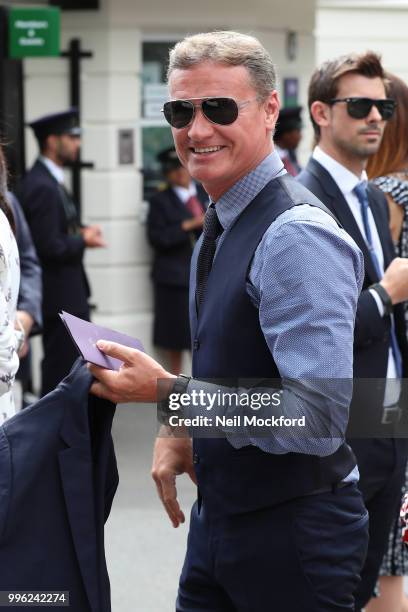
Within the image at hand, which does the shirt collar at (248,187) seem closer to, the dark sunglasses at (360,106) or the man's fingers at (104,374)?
the man's fingers at (104,374)

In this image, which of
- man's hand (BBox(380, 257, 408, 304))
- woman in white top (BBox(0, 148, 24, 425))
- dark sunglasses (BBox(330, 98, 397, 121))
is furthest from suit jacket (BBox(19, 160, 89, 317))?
woman in white top (BBox(0, 148, 24, 425))

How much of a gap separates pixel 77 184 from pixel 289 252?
8.40 metres

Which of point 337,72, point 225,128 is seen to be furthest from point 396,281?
point 225,128

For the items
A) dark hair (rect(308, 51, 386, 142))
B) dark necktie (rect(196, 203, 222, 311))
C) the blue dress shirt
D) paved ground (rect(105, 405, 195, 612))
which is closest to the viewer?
the blue dress shirt

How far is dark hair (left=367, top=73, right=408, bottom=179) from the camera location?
499 cm

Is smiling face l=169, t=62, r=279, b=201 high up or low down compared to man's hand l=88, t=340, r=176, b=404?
up

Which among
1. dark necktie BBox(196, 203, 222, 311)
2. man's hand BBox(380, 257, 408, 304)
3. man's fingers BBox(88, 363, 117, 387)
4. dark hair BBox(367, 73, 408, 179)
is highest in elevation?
dark hair BBox(367, 73, 408, 179)

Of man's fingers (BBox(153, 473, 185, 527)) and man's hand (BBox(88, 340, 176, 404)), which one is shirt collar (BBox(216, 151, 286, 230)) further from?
man's fingers (BBox(153, 473, 185, 527))

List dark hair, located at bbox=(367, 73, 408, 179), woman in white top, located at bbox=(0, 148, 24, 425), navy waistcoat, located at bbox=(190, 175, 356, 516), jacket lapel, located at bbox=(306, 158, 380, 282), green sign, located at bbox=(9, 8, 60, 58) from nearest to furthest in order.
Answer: navy waistcoat, located at bbox=(190, 175, 356, 516), woman in white top, located at bbox=(0, 148, 24, 425), jacket lapel, located at bbox=(306, 158, 380, 282), dark hair, located at bbox=(367, 73, 408, 179), green sign, located at bbox=(9, 8, 60, 58)

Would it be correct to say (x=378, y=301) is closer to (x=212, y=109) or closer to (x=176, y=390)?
(x=212, y=109)

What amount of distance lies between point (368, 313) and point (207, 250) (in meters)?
1.07

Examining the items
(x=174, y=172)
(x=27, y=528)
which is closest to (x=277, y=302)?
(x=27, y=528)

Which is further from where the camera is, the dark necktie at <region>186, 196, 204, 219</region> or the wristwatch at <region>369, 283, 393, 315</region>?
the dark necktie at <region>186, 196, 204, 219</region>

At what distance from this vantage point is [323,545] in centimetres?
291
